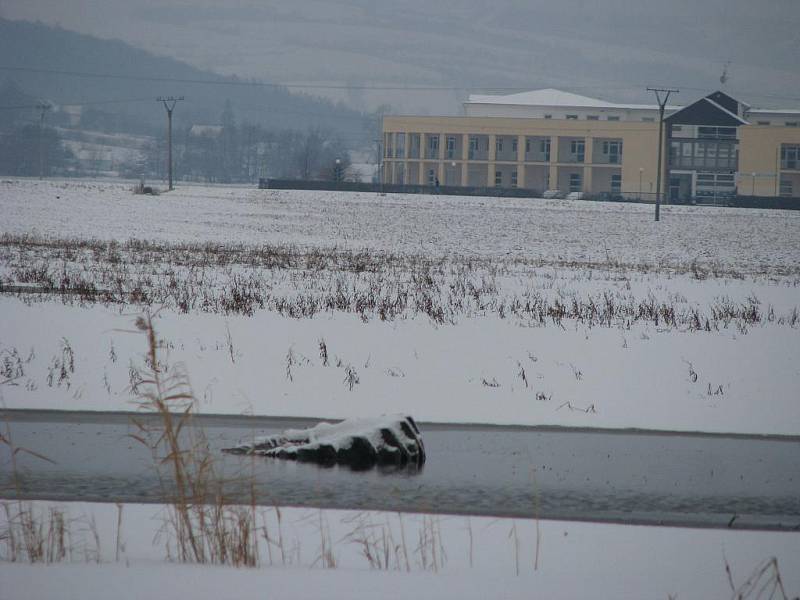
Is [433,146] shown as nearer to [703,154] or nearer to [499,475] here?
[703,154]

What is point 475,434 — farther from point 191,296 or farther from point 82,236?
point 82,236

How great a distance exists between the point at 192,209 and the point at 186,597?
60.3 m

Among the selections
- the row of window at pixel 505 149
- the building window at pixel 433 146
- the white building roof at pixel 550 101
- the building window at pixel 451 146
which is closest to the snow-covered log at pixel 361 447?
the row of window at pixel 505 149

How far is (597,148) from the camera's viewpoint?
108250mm

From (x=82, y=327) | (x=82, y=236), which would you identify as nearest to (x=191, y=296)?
(x=82, y=327)

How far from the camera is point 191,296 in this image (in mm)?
18828

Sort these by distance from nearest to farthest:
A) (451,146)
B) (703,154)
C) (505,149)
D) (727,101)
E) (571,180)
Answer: (703,154), (727,101), (571,180), (505,149), (451,146)

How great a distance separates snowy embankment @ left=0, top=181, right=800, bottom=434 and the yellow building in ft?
235

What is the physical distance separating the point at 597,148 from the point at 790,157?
777 inches

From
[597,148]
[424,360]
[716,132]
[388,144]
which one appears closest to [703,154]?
[716,132]

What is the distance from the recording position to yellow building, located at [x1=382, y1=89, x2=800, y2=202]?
10306 centimetres

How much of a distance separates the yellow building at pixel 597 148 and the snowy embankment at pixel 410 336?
71.5m

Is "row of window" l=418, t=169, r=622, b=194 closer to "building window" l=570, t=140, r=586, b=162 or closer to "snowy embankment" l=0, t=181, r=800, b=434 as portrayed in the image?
"building window" l=570, t=140, r=586, b=162

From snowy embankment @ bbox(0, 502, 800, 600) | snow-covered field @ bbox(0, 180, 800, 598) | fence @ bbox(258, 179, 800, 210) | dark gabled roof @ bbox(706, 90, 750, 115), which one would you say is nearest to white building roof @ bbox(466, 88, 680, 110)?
dark gabled roof @ bbox(706, 90, 750, 115)
